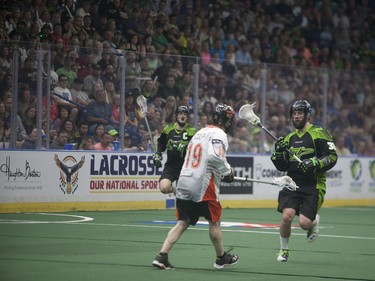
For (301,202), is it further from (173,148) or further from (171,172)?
(173,148)

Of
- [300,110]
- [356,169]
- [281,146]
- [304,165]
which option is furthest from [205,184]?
[356,169]

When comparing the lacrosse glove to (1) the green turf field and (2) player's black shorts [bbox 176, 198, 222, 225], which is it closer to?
(1) the green turf field

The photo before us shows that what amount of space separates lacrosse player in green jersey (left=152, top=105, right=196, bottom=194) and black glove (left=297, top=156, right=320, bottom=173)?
4700 millimetres

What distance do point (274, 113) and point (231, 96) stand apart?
1.34 m

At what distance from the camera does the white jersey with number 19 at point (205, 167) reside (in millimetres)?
9312

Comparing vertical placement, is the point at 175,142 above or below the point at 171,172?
above

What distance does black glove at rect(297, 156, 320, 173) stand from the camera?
10.6 m

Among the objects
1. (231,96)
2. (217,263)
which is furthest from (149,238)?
(231,96)

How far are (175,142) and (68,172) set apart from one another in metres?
2.75

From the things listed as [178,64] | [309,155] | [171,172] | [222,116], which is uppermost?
[178,64]

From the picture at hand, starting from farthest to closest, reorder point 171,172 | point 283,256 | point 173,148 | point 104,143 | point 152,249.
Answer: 1. point 104,143
2. point 173,148
3. point 171,172
4. point 152,249
5. point 283,256

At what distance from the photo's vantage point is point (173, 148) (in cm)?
1538

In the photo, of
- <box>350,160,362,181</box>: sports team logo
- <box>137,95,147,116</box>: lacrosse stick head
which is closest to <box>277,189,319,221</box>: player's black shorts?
<box>137,95,147,116</box>: lacrosse stick head

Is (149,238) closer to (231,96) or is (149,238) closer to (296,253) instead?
(296,253)
